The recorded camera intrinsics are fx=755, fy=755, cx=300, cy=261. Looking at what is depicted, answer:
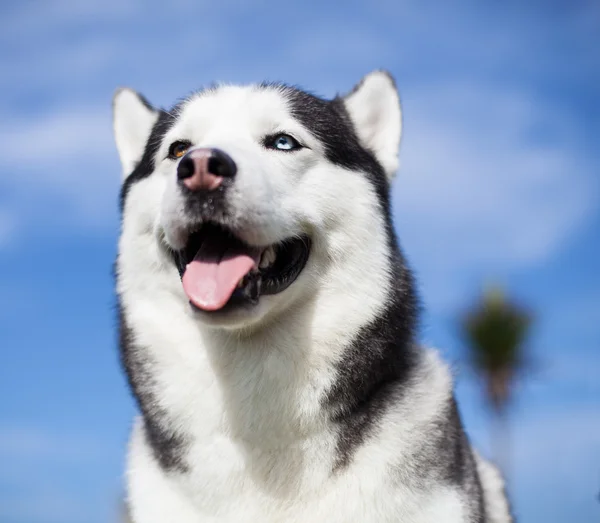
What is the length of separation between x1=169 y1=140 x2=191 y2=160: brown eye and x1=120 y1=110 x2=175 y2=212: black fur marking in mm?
264

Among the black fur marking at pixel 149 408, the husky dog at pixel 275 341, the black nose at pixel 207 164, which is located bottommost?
the black fur marking at pixel 149 408

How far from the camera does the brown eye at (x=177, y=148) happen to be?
4.89 m

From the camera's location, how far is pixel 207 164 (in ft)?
13.3

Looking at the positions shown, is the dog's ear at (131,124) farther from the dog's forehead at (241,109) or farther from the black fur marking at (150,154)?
the dog's forehead at (241,109)

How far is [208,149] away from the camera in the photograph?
4.06 metres

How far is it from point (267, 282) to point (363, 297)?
1.93ft

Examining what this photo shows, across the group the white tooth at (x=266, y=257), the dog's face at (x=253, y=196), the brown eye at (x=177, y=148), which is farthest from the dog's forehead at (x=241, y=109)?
the white tooth at (x=266, y=257)

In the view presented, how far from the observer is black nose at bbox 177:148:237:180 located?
4039 millimetres

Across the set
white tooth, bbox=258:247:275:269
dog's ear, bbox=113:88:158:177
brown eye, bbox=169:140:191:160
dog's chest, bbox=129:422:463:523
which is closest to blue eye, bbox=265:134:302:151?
brown eye, bbox=169:140:191:160

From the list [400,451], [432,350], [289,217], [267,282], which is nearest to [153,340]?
[267,282]

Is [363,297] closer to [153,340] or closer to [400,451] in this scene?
[400,451]

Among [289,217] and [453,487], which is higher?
[289,217]

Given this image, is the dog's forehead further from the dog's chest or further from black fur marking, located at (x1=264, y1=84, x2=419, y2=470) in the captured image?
the dog's chest

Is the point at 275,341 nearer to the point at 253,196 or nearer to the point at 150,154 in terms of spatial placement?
the point at 253,196
